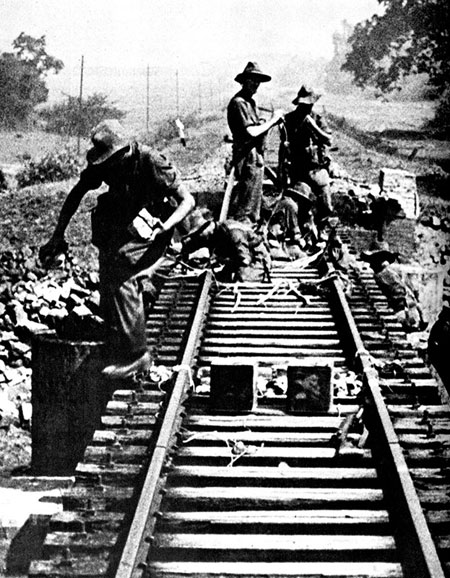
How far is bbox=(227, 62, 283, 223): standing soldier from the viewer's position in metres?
9.44

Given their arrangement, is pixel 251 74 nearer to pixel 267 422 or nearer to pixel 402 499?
pixel 267 422

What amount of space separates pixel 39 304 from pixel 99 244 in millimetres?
3873

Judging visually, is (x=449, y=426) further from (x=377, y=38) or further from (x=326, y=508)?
(x=377, y=38)

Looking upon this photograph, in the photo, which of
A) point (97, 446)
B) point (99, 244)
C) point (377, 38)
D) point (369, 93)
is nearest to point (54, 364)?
point (99, 244)

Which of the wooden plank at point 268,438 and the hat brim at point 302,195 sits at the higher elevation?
the hat brim at point 302,195

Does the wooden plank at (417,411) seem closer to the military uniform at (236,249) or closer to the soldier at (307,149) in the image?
the military uniform at (236,249)

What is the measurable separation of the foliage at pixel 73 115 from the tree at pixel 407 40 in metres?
8.77

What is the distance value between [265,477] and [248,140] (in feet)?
19.2

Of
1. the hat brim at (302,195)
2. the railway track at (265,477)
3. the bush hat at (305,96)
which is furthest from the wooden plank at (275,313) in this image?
the bush hat at (305,96)

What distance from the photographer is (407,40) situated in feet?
77.2

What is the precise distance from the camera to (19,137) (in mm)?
26609

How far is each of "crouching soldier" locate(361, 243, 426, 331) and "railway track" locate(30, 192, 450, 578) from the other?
245 cm

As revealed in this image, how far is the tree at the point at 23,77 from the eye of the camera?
71.2 ft

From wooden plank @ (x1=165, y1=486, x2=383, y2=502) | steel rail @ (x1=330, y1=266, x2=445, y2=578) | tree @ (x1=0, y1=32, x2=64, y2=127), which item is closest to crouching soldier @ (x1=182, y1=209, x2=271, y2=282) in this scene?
steel rail @ (x1=330, y1=266, x2=445, y2=578)
